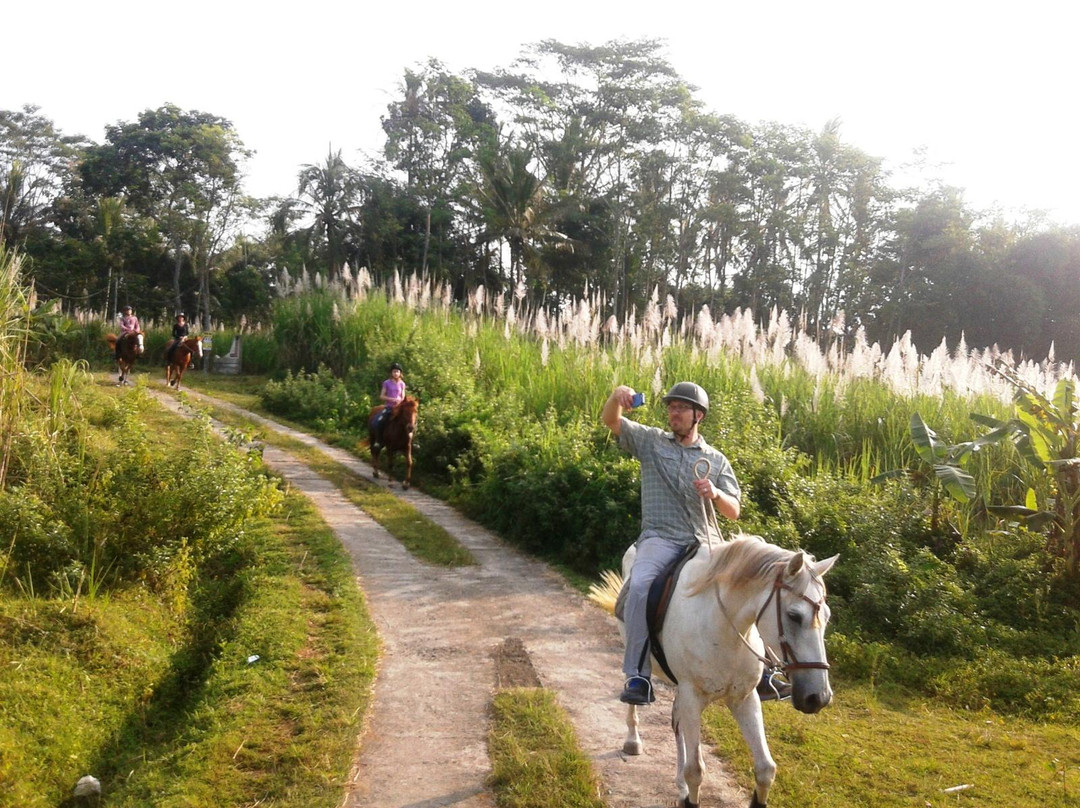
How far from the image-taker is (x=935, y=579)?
7.34m

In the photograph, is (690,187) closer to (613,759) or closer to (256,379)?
(256,379)

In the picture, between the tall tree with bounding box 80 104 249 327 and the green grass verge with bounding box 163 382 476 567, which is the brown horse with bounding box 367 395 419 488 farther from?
the tall tree with bounding box 80 104 249 327

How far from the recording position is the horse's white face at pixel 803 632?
3.46m

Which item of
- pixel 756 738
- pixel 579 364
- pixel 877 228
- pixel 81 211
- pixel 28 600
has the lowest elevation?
pixel 28 600

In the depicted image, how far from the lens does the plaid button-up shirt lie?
4.45m

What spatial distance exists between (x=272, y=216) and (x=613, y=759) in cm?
3023

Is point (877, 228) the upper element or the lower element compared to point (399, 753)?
upper

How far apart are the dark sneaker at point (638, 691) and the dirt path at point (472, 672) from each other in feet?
2.14

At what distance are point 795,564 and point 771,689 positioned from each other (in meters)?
0.93

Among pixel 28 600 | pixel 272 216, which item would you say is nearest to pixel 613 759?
pixel 28 600

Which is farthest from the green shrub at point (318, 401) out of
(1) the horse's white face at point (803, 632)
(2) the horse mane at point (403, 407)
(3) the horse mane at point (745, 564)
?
(1) the horse's white face at point (803, 632)

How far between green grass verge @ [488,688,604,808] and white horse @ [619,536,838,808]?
2.02 ft

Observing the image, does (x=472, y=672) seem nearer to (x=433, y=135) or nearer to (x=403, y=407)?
(x=403, y=407)

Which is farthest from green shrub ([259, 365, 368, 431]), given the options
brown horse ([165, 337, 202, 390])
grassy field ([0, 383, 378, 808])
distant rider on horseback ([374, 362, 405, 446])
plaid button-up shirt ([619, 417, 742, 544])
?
plaid button-up shirt ([619, 417, 742, 544])
